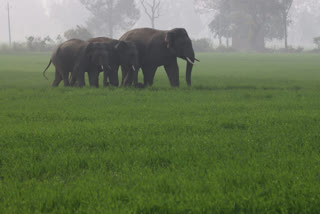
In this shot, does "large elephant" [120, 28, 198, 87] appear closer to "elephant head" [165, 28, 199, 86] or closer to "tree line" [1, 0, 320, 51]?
"elephant head" [165, 28, 199, 86]

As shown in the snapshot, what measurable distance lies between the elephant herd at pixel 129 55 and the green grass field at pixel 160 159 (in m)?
4.27

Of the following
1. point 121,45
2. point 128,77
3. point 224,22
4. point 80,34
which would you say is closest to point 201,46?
point 224,22

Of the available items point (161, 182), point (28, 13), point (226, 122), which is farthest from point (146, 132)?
point (28, 13)

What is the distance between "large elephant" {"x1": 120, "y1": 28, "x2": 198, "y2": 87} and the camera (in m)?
13.9

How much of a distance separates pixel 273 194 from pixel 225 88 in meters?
10.3

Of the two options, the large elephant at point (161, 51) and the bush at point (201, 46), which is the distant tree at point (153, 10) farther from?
the large elephant at point (161, 51)

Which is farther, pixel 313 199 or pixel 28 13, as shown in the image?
pixel 28 13

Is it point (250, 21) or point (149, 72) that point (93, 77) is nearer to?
point (149, 72)

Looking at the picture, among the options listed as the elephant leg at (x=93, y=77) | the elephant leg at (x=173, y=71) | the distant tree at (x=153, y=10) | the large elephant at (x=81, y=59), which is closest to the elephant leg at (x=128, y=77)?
the large elephant at (x=81, y=59)

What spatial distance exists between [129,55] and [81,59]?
1.48 m

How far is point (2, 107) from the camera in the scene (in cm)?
972

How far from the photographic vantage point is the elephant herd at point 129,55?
13664 mm

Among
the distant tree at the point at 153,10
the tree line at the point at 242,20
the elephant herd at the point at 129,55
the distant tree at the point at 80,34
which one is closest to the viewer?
the elephant herd at the point at 129,55

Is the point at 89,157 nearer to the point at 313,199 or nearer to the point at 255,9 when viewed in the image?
the point at 313,199
